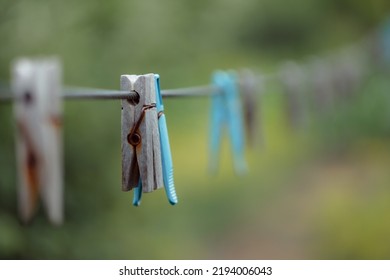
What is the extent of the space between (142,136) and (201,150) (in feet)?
18.4

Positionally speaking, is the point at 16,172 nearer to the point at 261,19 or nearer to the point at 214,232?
the point at 214,232

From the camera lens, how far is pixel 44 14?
4492 millimetres

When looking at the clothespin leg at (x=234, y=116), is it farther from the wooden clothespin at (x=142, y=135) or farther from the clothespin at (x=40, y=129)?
the wooden clothespin at (x=142, y=135)

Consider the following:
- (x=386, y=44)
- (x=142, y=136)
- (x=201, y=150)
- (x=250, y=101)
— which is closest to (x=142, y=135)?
(x=142, y=136)

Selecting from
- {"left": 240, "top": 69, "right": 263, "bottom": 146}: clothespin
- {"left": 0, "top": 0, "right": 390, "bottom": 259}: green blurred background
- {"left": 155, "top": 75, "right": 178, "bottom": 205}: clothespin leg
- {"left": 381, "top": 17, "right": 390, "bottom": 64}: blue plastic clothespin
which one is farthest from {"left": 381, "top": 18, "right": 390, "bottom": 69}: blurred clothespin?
{"left": 155, "top": 75, "right": 178, "bottom": 205}: clothespin leg

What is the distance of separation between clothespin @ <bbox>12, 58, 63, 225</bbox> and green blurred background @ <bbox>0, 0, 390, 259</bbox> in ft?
4.72

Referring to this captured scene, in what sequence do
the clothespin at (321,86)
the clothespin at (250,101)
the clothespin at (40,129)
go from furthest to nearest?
the clothespin at (321,86) → the clothespin at (250,101) → the clothespin at (40,129)

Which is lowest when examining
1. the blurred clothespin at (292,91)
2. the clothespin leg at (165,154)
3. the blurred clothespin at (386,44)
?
the clothespin leg at (165,154)

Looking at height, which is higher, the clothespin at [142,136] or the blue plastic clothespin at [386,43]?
the blue plastic clothespin at [386,43]

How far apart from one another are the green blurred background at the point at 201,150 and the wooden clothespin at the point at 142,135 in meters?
2.08

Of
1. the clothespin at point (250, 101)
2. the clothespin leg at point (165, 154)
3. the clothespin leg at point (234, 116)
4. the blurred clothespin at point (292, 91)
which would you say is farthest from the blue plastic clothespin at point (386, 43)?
the clothespin leg at point (165, 154)

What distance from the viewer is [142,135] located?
6.15ft

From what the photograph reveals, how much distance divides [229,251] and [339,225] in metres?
0.98

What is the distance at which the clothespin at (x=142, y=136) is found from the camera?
1857 millimetres
